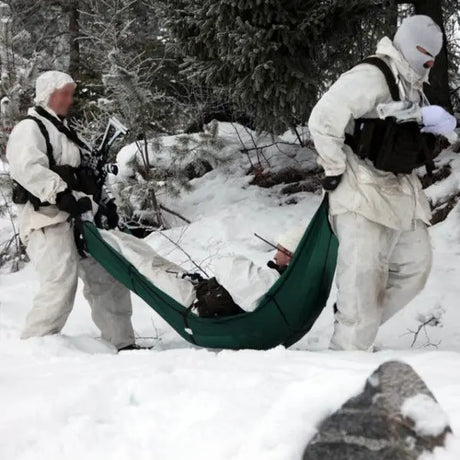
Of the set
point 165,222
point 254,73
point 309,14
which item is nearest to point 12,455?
point 254,73

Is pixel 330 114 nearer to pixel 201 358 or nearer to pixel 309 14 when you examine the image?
pixel 201 358

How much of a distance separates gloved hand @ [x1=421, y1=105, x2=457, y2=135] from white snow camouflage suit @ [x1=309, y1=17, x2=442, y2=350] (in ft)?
0.56

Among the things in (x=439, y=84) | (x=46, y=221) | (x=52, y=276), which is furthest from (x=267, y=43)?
(x=52, y=276)

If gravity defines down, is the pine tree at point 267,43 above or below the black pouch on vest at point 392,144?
above

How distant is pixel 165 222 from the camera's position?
745 cm

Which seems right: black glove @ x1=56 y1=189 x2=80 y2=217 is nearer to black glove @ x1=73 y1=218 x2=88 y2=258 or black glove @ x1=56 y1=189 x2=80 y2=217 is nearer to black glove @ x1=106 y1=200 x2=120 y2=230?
black glove @ x1=73 y1=218 x2=88 y2=258

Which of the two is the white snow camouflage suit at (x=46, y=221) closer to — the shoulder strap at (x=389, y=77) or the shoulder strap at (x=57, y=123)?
the shoulder strap at (x=57, y=123)

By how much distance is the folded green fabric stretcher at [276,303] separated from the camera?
10.8 ft

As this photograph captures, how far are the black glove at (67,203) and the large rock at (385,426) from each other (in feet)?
8.25

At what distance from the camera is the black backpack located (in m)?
3.07

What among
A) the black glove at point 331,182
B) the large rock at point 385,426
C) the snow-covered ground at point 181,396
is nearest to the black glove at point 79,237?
the snow-covered ground at point 181,396

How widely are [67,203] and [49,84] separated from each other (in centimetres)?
86

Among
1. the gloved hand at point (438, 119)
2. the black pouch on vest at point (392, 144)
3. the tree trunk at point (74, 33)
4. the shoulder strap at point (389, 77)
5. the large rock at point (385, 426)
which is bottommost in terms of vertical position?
the large rock at point (385, 426)

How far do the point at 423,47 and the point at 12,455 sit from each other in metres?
2.68
